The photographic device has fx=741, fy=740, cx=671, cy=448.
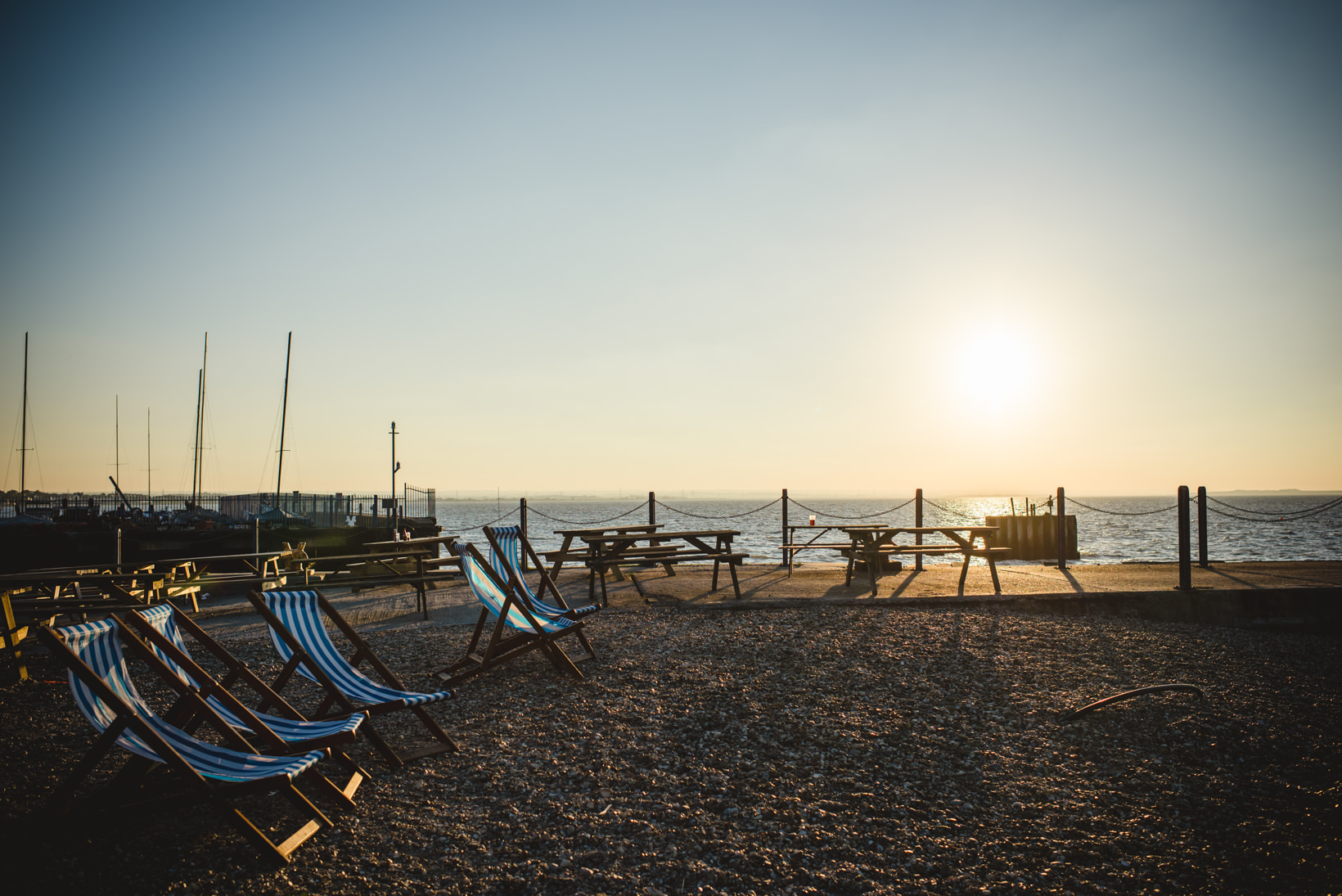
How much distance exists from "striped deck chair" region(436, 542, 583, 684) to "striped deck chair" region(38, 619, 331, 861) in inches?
96.2

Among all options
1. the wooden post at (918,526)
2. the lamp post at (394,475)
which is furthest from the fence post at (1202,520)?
the lamp post at (394,475)

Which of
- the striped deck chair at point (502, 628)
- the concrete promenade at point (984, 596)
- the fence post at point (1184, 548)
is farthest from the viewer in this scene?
the fence post at point (1184, 548)

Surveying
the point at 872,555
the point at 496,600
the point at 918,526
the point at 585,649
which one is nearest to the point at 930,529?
the point at 872,555

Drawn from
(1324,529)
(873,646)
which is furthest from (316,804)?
(1324,529)

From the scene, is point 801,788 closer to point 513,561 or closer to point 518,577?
point 518,577

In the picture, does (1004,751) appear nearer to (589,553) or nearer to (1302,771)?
(1302,771)

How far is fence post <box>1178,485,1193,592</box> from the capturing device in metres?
9.00

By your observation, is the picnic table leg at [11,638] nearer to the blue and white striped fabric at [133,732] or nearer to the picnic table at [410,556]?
the picnic table at [410,556]

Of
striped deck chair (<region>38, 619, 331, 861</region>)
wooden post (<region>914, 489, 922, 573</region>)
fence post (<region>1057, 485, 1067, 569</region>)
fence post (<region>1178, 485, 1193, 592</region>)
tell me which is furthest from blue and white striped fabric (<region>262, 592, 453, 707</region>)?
fence post (<region>1057, 485, 1067, 569</region>)

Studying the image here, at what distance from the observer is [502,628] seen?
589cm

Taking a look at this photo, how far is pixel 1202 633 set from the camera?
7297 mm

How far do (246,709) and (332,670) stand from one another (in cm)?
84

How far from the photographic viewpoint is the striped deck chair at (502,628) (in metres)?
5.62

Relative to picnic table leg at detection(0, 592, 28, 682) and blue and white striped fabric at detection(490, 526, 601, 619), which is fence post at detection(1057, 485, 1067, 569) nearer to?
blue and white striped fabric at detection(490, 526, 601, 619)
